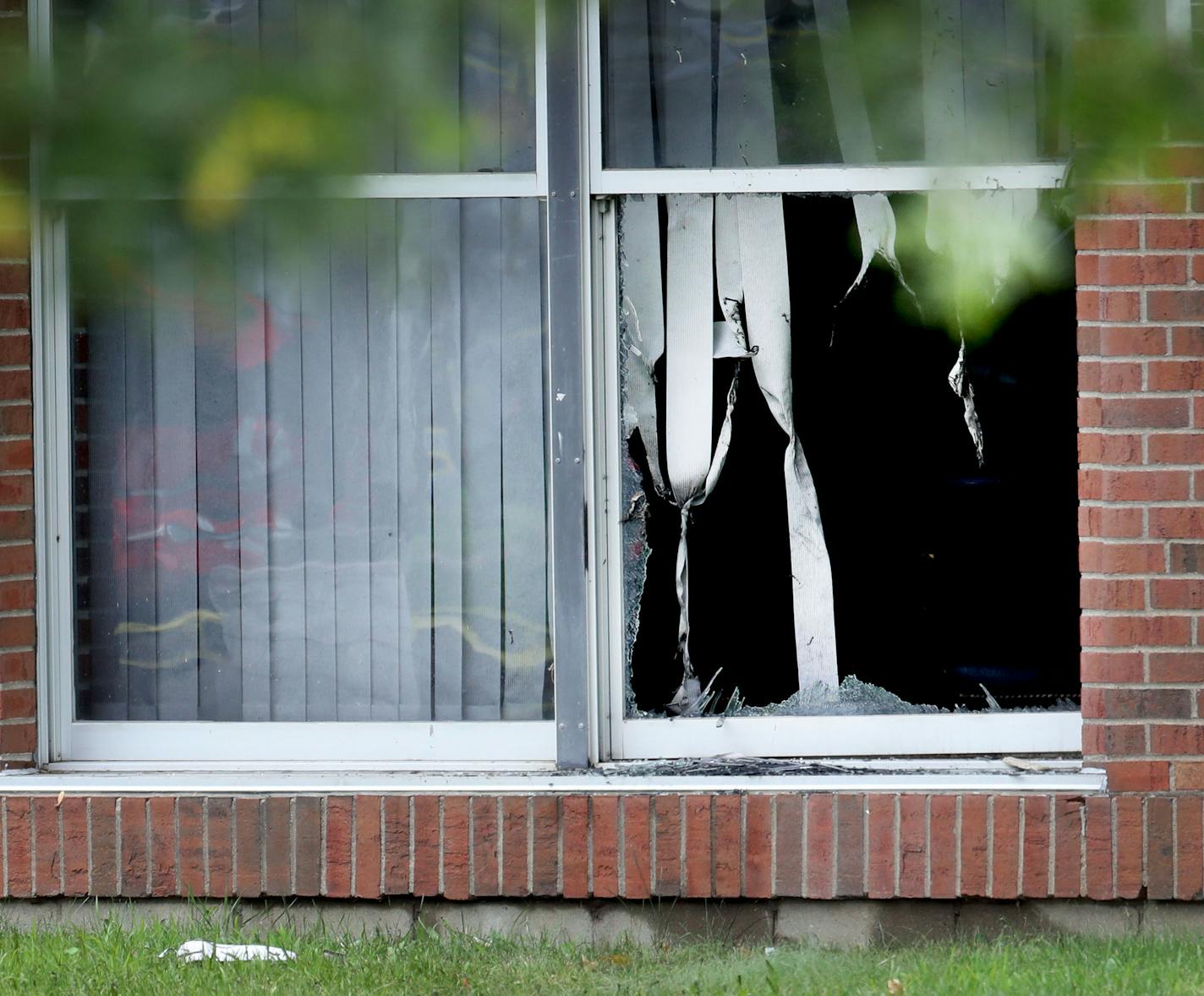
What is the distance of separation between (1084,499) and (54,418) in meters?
2.93

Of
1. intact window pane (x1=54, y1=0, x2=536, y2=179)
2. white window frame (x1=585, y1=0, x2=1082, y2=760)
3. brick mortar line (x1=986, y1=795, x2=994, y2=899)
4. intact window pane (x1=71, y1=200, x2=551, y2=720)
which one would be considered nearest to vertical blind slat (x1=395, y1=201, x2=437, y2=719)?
intact window pane (x1=71, y1=200, x2=551, y2=720)

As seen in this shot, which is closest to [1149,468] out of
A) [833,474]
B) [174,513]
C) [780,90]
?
[833,474]

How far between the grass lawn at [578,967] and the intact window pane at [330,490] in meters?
0.67

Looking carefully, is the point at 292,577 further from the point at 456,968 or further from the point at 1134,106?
the point at 1134,106

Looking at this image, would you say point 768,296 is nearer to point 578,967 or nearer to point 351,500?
point 351,500

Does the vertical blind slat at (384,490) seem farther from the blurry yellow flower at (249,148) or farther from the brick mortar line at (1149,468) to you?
the blurry yellow flower at (249,148)

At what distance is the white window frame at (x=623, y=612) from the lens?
3.69 metres

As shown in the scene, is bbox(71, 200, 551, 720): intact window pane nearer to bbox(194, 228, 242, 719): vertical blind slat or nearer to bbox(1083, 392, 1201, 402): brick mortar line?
bbox(194, 228, 242, 719): vertical blind slat

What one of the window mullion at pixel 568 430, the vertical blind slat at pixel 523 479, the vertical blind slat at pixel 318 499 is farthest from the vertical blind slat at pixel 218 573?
the window mullion at pixel 568 430

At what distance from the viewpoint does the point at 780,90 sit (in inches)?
146

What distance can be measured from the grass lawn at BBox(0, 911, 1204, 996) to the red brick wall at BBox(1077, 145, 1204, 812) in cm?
52

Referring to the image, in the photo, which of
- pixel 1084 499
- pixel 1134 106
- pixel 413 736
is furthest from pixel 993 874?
pixel 1134 106

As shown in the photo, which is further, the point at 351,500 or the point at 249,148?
the point at 351,500

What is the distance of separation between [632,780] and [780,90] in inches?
79.2
